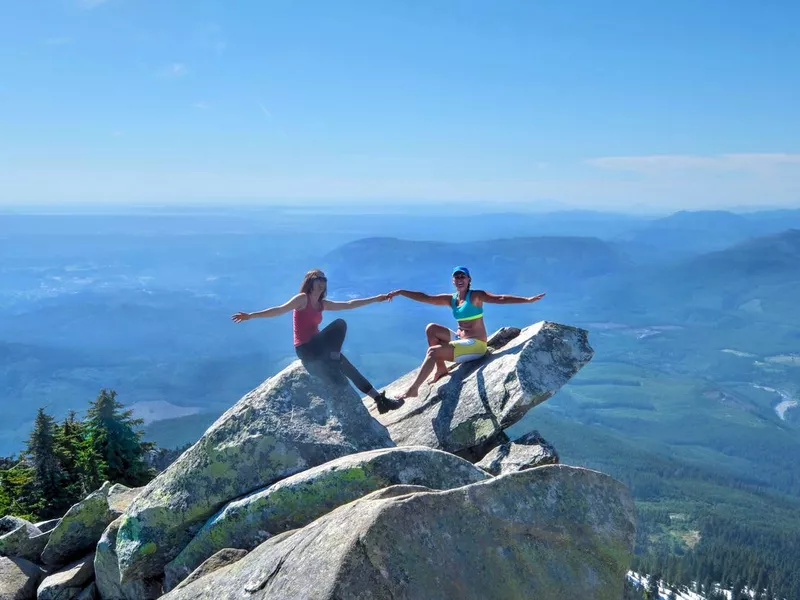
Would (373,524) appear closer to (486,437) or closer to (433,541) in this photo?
(433,541)

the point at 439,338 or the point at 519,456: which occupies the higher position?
the point at 439,338

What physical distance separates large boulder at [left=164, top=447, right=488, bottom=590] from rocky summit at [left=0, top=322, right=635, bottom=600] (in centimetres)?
3

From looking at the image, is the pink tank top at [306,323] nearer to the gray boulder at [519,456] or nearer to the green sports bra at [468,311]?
the green sports bra at [468,311]

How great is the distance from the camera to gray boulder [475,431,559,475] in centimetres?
1283

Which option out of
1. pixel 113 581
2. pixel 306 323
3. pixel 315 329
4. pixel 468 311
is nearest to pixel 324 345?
pixel 315 329

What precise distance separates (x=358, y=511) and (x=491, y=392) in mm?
7880

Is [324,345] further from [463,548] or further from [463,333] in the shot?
[463,548]

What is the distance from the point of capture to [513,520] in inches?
327

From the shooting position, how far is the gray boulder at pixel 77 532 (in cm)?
1348

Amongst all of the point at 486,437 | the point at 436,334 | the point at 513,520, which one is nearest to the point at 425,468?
the point at 513,520

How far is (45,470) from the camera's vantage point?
28.0 metres

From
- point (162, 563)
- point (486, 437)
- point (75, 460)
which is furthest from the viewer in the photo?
point (75, 460)

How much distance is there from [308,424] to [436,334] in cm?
577

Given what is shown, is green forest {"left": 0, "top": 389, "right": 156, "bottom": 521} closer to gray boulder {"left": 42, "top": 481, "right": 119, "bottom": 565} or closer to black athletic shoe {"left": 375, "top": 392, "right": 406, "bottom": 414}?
gray boulder {"left": 42, "top": 481, "right": 119, "bottom": 565}
